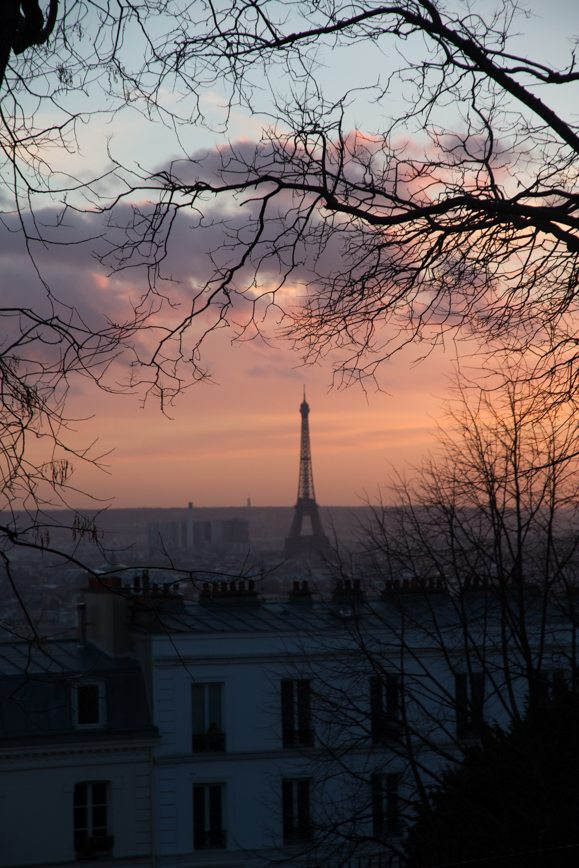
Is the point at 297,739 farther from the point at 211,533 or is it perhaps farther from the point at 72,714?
the point at 211,533

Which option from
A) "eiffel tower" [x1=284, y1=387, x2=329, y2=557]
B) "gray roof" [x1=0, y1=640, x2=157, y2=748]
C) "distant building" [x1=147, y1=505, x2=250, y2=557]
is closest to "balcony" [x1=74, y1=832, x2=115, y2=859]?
"gray roof" [x1=0, y1=640, x2=157, y2=748]

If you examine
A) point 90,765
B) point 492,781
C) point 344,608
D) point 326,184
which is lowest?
point 90,765

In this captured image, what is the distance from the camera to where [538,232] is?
633cm

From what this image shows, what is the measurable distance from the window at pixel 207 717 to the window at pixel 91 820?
183cm

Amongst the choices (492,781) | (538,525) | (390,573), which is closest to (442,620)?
(390,573)

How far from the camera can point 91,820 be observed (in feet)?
64.4

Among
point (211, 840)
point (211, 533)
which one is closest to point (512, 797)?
point (211, 840)

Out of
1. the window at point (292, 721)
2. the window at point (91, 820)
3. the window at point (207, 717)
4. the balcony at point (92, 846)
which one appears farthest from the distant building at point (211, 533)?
the balcony at point (92, 846)

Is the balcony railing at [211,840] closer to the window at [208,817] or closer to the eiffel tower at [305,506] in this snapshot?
the window at [208,817]

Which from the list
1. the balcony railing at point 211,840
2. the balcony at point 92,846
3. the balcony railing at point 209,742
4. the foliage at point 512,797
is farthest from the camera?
the balcony railing at point 209,742

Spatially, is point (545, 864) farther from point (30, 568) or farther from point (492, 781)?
point (30, 568)

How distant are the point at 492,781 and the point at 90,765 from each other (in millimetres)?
10978

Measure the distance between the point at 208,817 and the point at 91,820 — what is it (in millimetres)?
2067

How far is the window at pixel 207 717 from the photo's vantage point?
66.6 feet
